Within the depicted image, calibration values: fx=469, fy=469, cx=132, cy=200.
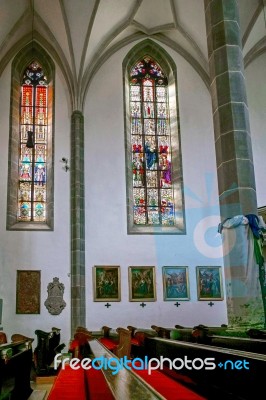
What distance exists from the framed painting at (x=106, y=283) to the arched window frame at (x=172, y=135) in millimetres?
1661

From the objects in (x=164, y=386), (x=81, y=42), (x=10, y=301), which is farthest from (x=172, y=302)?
(x=164, y=386)

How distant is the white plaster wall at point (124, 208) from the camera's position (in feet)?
56.9

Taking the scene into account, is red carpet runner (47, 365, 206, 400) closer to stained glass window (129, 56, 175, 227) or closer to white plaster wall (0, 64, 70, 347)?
white plaster wall (0, 64, 70, 347)

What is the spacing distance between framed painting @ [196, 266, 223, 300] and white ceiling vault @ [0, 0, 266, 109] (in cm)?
814

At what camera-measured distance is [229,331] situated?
7.78m

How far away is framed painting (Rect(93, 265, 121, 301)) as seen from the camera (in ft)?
56.2

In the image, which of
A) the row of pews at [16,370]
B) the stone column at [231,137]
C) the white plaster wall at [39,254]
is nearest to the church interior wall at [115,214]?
the white plaster wall at [39,254]

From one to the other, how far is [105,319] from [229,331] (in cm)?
971

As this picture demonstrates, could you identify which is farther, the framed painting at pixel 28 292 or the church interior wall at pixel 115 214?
the church interior wall at pixel 115 214

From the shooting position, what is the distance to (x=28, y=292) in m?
16.7

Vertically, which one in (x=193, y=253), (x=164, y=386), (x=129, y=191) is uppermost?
(x=129, y=191)

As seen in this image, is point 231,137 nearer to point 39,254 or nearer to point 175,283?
point 175,283

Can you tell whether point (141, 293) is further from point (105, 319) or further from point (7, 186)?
point (7, 186)

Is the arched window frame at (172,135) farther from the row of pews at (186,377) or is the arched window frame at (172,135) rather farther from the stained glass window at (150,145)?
the row of pews at (186,377)
